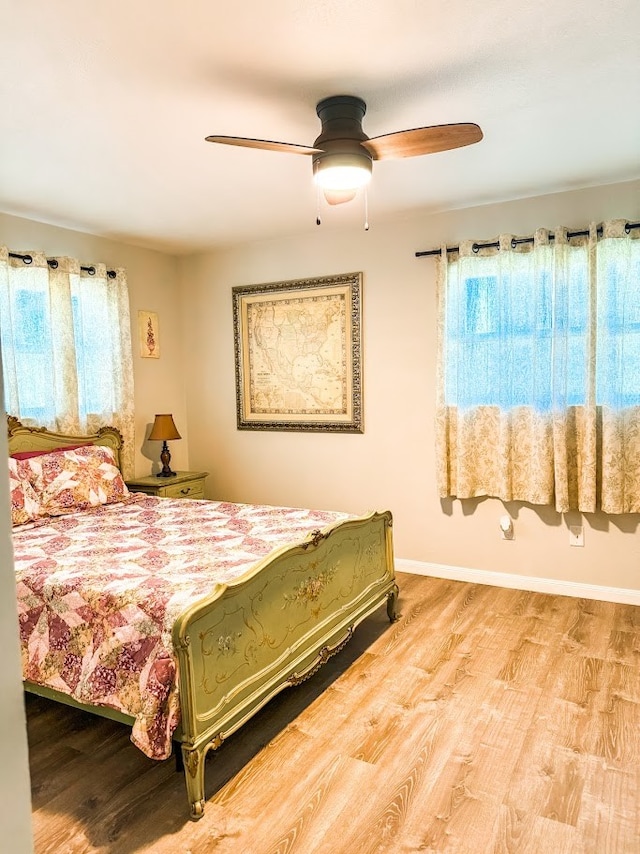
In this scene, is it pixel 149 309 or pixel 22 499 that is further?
pixel 149 309

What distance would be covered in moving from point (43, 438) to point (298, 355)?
1962 mm

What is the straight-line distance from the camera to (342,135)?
238 centimetres

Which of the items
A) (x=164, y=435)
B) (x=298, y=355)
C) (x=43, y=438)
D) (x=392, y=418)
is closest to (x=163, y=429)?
(x=164, y=435)

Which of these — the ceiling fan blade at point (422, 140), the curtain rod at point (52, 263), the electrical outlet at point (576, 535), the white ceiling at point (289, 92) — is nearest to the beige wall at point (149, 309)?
the curtain rod at point (52, 263)

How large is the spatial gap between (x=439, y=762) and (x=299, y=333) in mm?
3232

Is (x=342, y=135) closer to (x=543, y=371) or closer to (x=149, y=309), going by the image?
(x=543, y=371)

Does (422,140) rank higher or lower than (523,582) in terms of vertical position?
higher

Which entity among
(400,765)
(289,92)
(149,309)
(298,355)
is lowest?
(400,765)

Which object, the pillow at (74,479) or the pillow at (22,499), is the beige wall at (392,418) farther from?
the pillow at (22,499)

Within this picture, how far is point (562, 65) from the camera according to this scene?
7.11 ft

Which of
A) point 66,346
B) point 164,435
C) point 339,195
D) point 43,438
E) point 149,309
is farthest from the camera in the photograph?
point 149,309

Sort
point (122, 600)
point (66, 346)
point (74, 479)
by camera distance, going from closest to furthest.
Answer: point (122, 600) → point (74, 479) → point (66, 346)

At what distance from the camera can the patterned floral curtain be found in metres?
3.55

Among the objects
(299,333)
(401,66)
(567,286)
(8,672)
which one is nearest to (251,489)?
(299,333)
